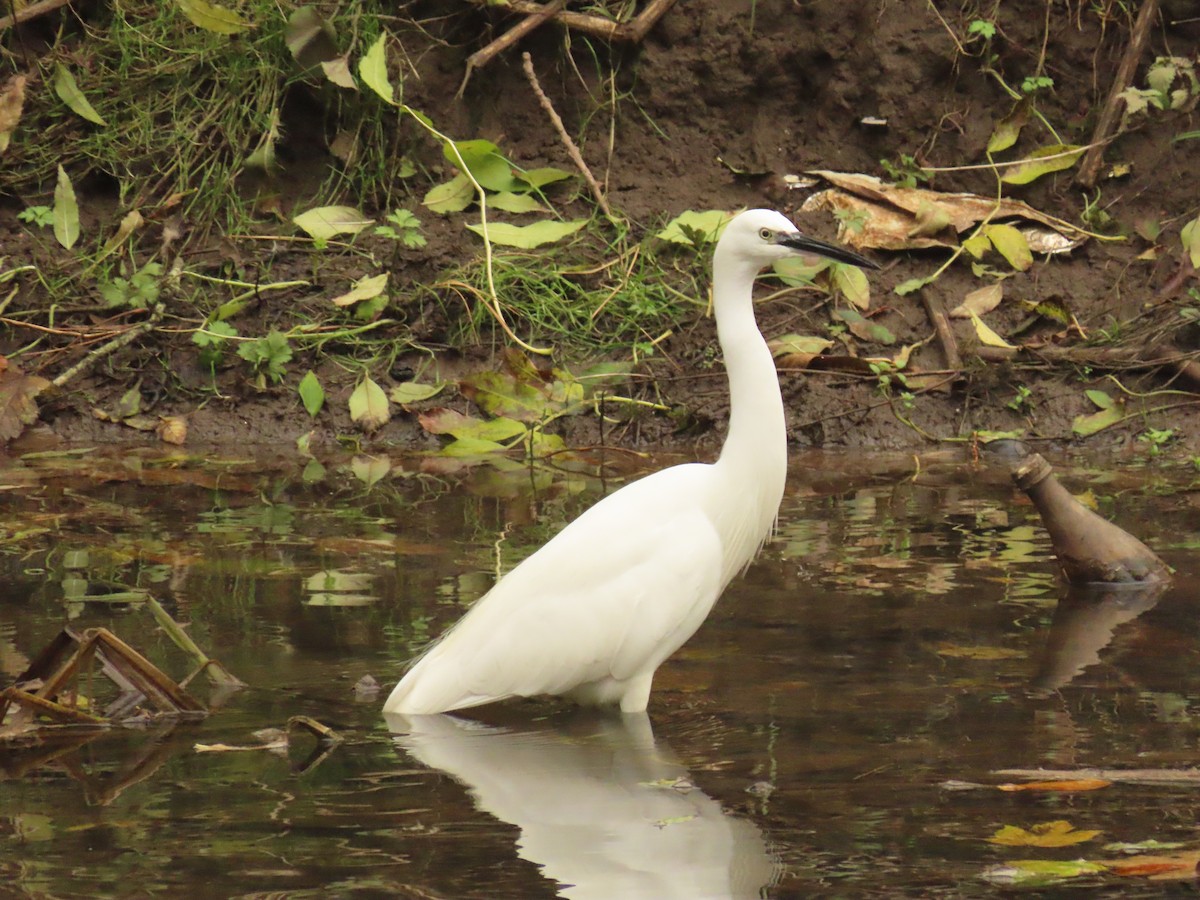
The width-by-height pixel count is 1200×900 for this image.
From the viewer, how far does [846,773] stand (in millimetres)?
3502

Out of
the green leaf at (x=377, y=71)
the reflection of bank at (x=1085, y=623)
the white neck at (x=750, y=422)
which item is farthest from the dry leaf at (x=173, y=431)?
the reflection of bank at (x=1085, y=623)

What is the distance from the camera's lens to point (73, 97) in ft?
28.0

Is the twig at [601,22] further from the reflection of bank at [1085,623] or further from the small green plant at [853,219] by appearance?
the reflection of bank at [1085,623]

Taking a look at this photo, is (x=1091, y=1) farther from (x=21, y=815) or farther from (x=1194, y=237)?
(x=21, y=815)

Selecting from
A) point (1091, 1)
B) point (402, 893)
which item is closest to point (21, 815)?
point (402, 893)

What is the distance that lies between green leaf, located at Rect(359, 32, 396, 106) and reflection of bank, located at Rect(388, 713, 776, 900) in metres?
4.49

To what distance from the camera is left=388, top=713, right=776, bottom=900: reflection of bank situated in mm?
3049

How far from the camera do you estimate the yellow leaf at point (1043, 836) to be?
3059 mm

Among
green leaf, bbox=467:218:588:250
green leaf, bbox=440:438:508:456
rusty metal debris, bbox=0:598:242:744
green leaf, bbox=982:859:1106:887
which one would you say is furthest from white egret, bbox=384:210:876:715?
green leaf, bbox=467:218:588:250

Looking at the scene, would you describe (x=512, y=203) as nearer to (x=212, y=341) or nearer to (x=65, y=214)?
(x=212, y=341)

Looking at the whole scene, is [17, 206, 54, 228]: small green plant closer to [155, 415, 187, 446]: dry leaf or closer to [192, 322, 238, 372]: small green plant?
[192, 322, 238, 372]: small green plant

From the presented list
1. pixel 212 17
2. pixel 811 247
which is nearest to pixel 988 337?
pixel 811 247

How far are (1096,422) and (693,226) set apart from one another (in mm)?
2061

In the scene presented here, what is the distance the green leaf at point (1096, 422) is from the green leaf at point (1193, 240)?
0.81 metres
